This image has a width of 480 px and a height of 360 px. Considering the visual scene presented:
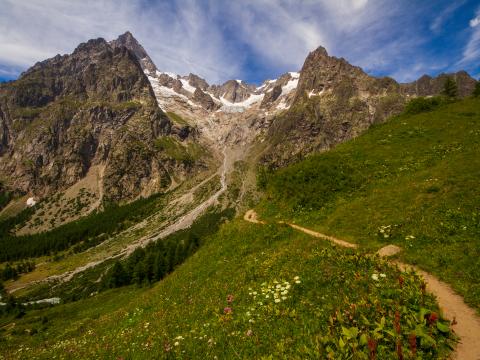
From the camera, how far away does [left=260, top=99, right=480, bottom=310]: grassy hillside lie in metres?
14.4

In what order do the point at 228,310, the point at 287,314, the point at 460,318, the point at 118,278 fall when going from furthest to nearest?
the point at 118,278, the point at 228,310, the point at 287,314, the point at 460,318

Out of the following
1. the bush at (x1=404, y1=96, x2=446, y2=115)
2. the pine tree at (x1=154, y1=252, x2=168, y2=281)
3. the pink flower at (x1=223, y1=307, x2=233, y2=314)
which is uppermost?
the bush at (x1=404, y1=96, x2=446, y2=115)

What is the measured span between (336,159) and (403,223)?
1765cm

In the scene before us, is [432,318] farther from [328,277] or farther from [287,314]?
[328,277]

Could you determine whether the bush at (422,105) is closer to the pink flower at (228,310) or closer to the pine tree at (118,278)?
the pink flower at (228,310)

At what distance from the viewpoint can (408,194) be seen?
75.0 feet

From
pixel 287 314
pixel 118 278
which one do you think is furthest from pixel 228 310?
pixel 118 278

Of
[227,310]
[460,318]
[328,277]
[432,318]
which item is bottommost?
[227,310]

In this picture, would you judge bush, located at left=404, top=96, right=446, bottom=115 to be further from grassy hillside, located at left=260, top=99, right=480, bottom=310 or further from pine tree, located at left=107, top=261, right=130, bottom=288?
pine tree, located at left=107, top=261, right=130, bottom=288

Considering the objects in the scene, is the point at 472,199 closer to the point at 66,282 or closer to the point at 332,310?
the point at 332,310

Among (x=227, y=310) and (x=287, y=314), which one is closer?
(x=287, y=314)

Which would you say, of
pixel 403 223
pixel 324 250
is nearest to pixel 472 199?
pixel 403 223

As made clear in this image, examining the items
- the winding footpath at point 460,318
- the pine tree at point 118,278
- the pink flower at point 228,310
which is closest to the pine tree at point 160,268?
the pine tree at point 118,278

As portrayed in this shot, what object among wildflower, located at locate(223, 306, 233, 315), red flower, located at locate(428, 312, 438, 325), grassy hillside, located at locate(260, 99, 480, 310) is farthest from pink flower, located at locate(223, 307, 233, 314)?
grassy hillside, located at locate(260, 99, 480, 310)
